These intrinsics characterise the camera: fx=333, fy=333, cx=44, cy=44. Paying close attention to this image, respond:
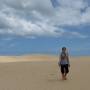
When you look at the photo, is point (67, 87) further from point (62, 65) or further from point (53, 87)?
point (62, 65)

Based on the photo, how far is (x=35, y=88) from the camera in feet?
43.9

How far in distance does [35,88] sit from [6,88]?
3.93 ft

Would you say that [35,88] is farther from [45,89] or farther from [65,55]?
[65,55]

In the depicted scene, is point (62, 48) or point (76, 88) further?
point (62, 48)

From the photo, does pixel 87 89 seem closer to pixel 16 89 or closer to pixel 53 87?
pixel 53 87

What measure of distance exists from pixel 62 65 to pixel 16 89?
3526mm

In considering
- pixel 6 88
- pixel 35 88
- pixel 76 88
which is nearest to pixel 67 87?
pixel 76 88

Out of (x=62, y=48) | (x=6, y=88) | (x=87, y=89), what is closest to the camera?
(x=87, y=89)

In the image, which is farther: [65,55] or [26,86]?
[65,55]

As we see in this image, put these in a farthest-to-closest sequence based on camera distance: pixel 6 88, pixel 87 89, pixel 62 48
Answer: pixel 62 48 → pixel 6 88 → pixel 87 89

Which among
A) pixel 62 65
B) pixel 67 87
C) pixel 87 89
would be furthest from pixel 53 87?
pixel 62 65

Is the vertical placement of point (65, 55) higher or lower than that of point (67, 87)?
higher

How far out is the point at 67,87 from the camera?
1346 cm

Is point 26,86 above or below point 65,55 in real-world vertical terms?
below
